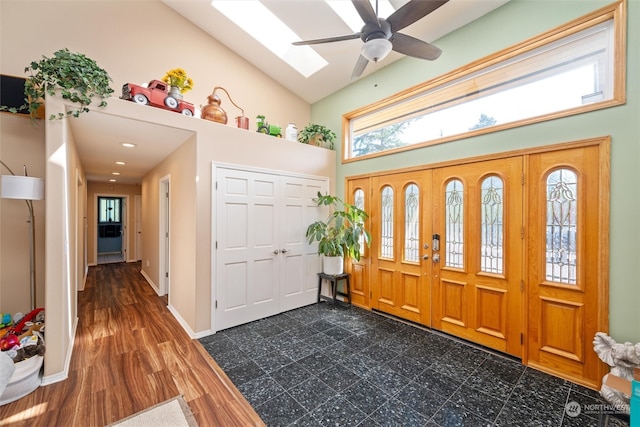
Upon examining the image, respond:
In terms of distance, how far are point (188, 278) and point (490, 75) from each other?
13.8 feet

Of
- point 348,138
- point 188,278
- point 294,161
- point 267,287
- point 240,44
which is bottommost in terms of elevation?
point 267,287

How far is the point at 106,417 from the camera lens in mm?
1745

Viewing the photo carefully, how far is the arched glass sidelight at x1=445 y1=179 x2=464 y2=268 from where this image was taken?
291 cm

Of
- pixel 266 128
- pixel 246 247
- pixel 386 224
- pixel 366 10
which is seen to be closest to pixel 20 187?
pixel 246 247

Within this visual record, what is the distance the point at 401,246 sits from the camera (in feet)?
11.3

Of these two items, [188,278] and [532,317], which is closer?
[532,317]

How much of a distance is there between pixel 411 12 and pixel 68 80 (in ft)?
9.27

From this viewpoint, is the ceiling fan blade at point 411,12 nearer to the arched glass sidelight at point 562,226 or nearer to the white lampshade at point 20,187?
the arched glass sidelight at point 562,226

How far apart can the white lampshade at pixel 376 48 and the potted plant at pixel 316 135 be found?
2.03m

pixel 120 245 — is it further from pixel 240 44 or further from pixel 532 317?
pixel 532 317

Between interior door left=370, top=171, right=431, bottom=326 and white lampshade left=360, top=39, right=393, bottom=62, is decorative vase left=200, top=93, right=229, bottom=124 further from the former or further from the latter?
interior door left=370, top=171, right=431, bottom=326

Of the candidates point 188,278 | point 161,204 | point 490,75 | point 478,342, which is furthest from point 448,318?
point 161,204

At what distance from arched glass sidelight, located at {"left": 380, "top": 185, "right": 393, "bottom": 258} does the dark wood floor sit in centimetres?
247

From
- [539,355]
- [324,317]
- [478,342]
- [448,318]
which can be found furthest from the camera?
[324,317]
